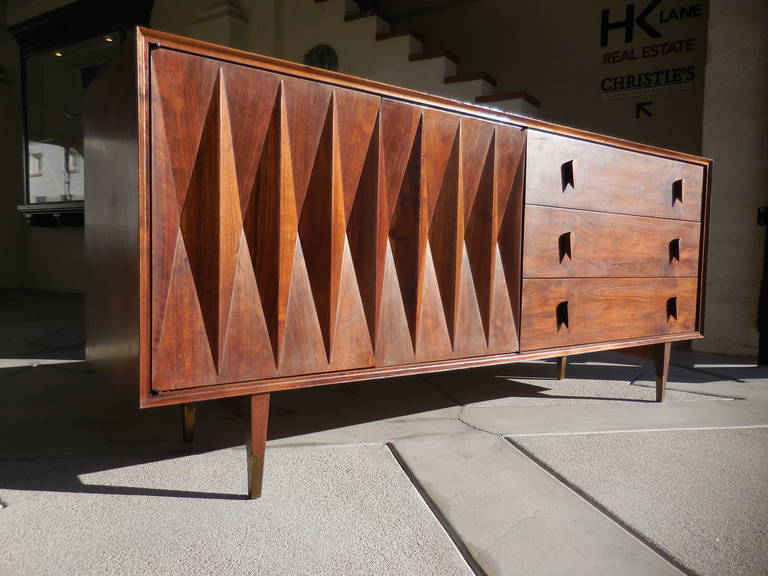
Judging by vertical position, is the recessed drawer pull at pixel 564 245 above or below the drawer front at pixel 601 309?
above

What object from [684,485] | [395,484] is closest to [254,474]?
[395,484]

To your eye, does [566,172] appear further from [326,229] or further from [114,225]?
[114,225]

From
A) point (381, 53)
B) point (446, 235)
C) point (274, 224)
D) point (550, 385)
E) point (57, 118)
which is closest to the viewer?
point (274, 224)

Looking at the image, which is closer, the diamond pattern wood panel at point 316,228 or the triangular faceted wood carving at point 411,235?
the diamond pattern wood panel at point 316,228

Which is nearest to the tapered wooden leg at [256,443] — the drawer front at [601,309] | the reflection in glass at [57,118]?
the drawer front at [601,309]

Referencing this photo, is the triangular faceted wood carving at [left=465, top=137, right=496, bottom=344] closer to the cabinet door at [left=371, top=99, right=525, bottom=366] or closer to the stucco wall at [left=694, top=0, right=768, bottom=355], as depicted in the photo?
the cabinet door at [left=371, top=99, right=525, bottom=366]

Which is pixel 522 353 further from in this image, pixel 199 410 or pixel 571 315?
pixel 199 410

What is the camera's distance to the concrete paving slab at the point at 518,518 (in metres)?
0.85

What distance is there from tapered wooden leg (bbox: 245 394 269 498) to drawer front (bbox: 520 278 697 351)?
76 cm

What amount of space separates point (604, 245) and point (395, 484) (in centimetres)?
97

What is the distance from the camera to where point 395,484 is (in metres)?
1.13

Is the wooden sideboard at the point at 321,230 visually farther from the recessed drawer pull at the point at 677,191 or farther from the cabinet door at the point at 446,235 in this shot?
the recessed drawer pull at the point at 677,191

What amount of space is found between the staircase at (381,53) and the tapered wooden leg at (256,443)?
2268 millimetres

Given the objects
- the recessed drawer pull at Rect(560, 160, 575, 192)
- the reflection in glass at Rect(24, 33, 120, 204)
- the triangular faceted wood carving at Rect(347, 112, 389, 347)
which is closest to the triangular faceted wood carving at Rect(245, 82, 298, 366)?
the triangular faceted wood carving at Rect(347, 112, 389, 347)
